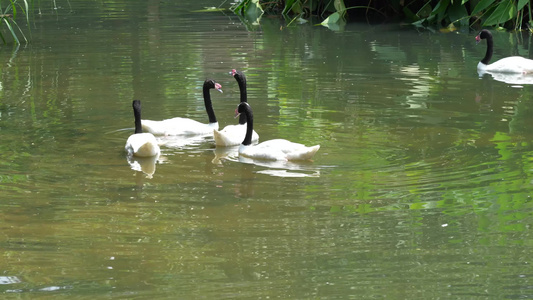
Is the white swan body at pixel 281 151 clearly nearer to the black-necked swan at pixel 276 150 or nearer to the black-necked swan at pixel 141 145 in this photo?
the black-necked swan at pixel 276 150

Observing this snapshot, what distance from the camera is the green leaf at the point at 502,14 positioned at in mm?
18047

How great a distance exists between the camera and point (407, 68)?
1440 cm

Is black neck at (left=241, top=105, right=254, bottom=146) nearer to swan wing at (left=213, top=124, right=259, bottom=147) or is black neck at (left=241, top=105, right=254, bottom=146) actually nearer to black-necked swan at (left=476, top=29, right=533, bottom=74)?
swan wing at (left=213, top=124, right=259, bottom=147)

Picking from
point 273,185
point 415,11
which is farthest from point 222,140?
point 415,11

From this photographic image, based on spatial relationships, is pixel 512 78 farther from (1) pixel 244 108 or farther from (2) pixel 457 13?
(2) pixel 457 13

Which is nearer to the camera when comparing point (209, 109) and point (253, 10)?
point (209, 109)

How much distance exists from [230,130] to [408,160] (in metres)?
2.16

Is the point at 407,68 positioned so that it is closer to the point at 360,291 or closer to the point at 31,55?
the point at 31,55

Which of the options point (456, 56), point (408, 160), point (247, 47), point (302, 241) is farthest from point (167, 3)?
point (302, 241)

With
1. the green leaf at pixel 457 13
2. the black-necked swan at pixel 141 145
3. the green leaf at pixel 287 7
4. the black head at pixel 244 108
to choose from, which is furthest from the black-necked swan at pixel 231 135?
the green leaf at pixel 287 7

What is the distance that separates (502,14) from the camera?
1816 cm

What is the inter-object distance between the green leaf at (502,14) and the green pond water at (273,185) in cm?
335

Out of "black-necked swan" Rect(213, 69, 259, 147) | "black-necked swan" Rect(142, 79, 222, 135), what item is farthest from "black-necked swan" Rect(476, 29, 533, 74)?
"black-necked swan" Rect(142, 79, 222, 135)

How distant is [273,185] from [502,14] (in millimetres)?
11516
